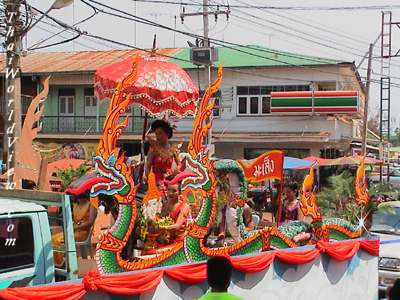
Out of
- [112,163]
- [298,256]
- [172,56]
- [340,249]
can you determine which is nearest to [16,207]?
[112,163]

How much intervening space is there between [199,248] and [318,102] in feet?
73.1

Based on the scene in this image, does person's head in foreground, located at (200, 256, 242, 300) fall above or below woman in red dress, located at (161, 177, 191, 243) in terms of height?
below

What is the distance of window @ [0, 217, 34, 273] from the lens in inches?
185

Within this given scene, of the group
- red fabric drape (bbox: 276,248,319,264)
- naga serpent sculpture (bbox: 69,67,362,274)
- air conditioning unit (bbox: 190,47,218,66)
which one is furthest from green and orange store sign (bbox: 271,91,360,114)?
naga serpent sculpture (bbox: 69,67,362,274)

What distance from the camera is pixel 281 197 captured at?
9.45 metres

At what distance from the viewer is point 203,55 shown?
23.3 meters

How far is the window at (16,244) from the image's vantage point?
4695mm

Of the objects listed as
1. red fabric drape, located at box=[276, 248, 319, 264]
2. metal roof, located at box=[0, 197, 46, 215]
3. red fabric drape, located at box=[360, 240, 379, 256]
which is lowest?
red fabric drape, located at box=[360, 240, 379, 256]

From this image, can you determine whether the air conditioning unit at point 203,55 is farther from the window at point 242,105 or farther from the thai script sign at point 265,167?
the thai script sign at point 265,167

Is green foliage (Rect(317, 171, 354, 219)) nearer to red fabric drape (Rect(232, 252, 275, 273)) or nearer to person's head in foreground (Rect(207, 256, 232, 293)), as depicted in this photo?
red fabric drape (Rect(232, 252, 275, 273))

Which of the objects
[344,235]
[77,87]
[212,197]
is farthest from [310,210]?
[77,87]

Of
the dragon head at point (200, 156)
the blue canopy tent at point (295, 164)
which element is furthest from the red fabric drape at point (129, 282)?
the blue canopy tent at point (295, 164)

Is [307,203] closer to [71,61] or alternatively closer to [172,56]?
[172,56]

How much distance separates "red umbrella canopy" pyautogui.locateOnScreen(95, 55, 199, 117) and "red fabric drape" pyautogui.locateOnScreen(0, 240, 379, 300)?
2.11 metres
